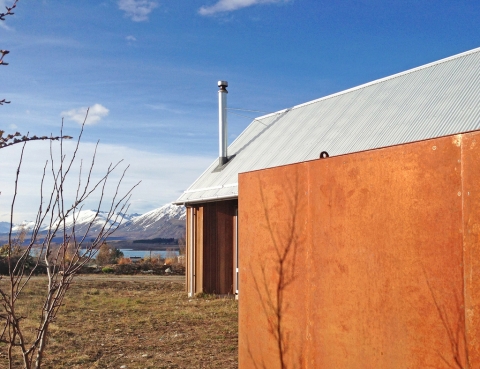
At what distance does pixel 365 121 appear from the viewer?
35.9 ft

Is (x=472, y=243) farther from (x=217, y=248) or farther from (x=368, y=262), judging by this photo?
(x=217, y=248)

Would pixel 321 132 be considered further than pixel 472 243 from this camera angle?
Yes

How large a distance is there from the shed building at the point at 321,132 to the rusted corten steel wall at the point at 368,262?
197 inches

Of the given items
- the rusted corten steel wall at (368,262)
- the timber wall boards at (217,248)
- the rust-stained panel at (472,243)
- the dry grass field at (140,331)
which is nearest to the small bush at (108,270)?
the dry grass field at (140,331)

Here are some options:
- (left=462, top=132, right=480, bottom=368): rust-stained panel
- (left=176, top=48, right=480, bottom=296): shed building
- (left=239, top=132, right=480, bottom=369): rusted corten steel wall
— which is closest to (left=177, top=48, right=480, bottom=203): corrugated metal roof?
(left=176, top=48, right=480, bottom=296): shed building

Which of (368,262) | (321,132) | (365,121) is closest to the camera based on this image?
(368,262)

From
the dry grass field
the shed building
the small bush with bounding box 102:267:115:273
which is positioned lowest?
the small bush with bounding box 102:267:115:273

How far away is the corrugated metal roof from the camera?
30.4ft

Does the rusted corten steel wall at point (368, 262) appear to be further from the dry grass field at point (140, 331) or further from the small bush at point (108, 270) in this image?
the small bush at point (108, 270)

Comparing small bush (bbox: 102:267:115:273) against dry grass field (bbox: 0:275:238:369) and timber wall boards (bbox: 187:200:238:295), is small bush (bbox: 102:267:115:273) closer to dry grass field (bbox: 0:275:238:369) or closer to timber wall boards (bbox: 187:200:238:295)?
dry grass field (bbox: 0:275:238:369)

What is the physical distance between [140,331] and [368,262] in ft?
20.8

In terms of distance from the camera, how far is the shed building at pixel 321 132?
947 cm

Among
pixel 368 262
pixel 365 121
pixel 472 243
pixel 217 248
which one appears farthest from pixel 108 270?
pixel 472 243

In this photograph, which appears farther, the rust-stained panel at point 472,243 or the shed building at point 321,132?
the shed building at point 321,132
